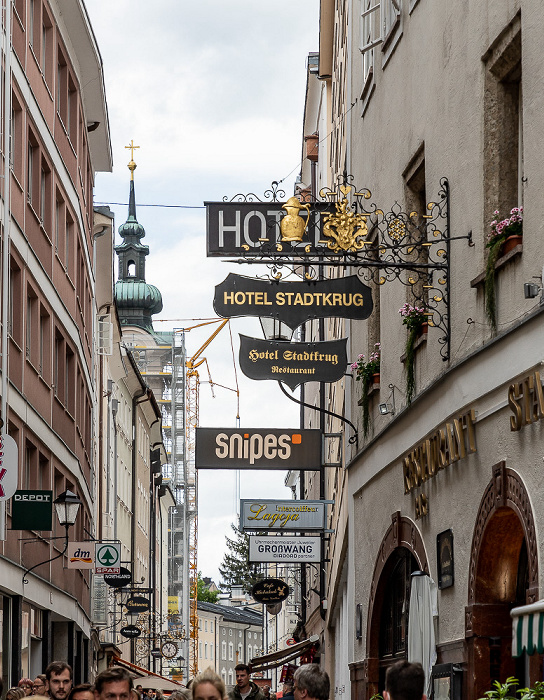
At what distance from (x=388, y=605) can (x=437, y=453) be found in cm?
427

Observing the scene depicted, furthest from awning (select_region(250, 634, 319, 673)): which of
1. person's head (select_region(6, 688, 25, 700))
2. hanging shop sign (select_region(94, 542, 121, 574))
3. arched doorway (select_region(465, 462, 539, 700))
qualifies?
arched doorway (select_region(465, 462, 539, 700))

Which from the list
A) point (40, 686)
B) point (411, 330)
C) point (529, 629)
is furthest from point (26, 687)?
point (529, 629)

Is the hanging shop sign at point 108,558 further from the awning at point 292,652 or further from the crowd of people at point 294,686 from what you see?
the crowd of people at point 294,686

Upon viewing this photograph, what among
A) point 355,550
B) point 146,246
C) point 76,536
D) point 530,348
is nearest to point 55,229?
point 76,536

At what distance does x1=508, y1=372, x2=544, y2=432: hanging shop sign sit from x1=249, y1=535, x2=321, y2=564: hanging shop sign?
1317cm

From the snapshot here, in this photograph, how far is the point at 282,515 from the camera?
73.9ft

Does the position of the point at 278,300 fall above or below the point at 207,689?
above

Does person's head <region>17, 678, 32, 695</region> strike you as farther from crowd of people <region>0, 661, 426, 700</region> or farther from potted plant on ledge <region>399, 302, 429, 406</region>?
potted plant on ledge <region>399, 302, 429, 406</region>

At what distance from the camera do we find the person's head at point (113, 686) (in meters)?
7.58

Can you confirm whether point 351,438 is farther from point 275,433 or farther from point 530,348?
point 530,348

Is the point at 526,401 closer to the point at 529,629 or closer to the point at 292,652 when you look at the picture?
the point at 529,629

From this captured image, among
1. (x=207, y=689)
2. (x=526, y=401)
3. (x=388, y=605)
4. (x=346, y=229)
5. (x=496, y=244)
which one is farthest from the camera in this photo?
(x=388, y=605)

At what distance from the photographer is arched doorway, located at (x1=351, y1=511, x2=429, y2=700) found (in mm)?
14695

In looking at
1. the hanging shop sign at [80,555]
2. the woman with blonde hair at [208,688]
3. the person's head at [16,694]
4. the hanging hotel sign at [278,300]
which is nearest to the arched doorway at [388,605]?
the hanging hotel sign at [278,300]
